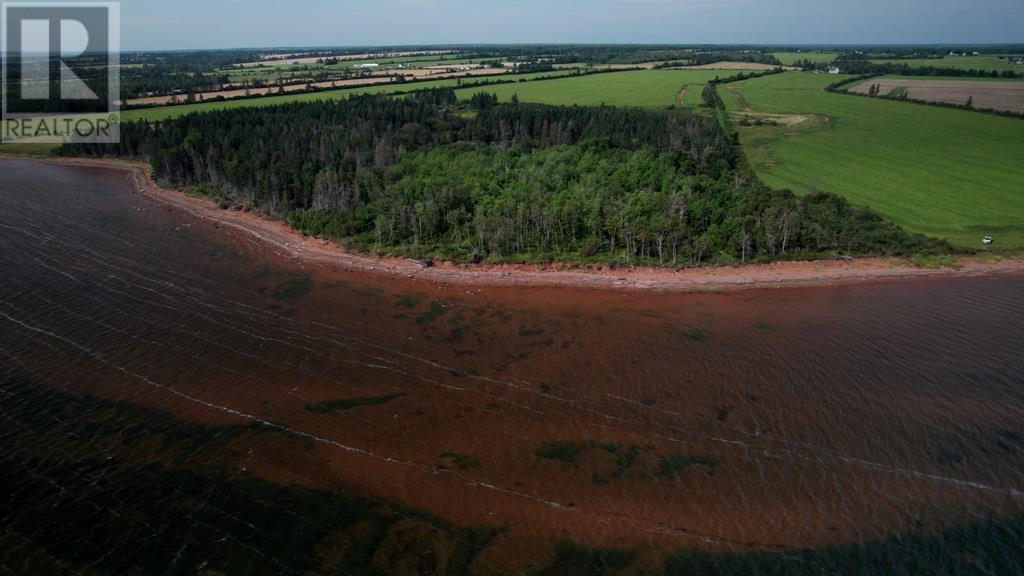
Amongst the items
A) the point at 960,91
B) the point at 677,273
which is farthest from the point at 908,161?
the point at 960,91

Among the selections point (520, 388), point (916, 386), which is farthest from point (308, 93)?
point (916, 386)

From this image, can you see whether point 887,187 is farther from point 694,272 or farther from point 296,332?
point 296,332

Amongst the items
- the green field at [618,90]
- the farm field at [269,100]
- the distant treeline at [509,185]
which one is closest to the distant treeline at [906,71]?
the green field at [618,90]

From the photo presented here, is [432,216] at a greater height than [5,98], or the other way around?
[5,98]

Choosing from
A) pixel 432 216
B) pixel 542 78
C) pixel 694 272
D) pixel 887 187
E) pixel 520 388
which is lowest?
pixel 520 388

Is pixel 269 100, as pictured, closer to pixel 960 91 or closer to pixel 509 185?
pixel 509 185

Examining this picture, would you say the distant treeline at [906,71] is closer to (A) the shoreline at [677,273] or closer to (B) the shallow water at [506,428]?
(A) the shoreline at [677,273]

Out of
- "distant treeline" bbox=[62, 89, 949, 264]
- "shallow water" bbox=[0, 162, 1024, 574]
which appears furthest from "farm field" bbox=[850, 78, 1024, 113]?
"shallow water" bbox=[0, 162, 1024, 574]
